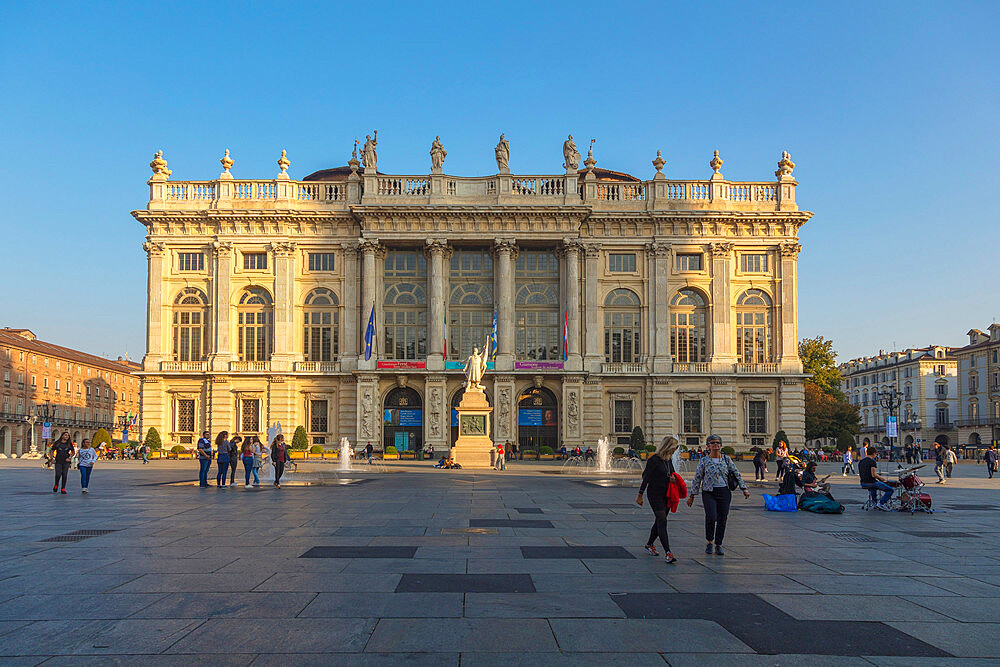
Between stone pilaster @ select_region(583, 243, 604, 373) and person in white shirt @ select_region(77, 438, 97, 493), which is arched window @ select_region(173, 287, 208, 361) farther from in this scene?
person in white shirt @ select_region(77, 438, 97, 493)

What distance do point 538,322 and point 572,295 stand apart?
337cm

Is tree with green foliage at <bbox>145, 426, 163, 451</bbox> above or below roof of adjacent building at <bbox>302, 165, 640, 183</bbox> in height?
below

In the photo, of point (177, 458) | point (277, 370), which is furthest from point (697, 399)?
point (177, 458)

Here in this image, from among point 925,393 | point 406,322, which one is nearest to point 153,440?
point 406,322

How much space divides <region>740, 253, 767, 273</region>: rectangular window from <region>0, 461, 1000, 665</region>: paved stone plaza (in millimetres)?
41624

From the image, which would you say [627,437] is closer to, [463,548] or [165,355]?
[165,355]

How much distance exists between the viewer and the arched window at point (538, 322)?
189 feet

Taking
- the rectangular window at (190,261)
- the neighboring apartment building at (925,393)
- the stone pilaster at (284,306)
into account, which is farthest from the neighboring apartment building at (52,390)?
the neighboring apartment building at (925,393)

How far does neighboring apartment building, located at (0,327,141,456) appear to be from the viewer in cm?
8775

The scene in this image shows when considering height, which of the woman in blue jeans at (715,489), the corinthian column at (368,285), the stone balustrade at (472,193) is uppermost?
the stone balustrade at (472,193)

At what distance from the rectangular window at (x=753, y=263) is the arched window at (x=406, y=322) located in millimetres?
23530

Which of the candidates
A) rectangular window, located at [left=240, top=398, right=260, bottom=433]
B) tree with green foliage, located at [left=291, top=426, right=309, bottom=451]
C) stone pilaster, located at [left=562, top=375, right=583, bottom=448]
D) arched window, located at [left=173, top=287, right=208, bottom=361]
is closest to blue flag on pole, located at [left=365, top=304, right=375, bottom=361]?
tree with green foliage, located at [left=291, top=426, right=309, bottom=451]

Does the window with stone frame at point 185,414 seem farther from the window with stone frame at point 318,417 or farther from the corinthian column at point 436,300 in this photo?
the corinthian column at point 436,300

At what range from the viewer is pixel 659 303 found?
57.2 metres
